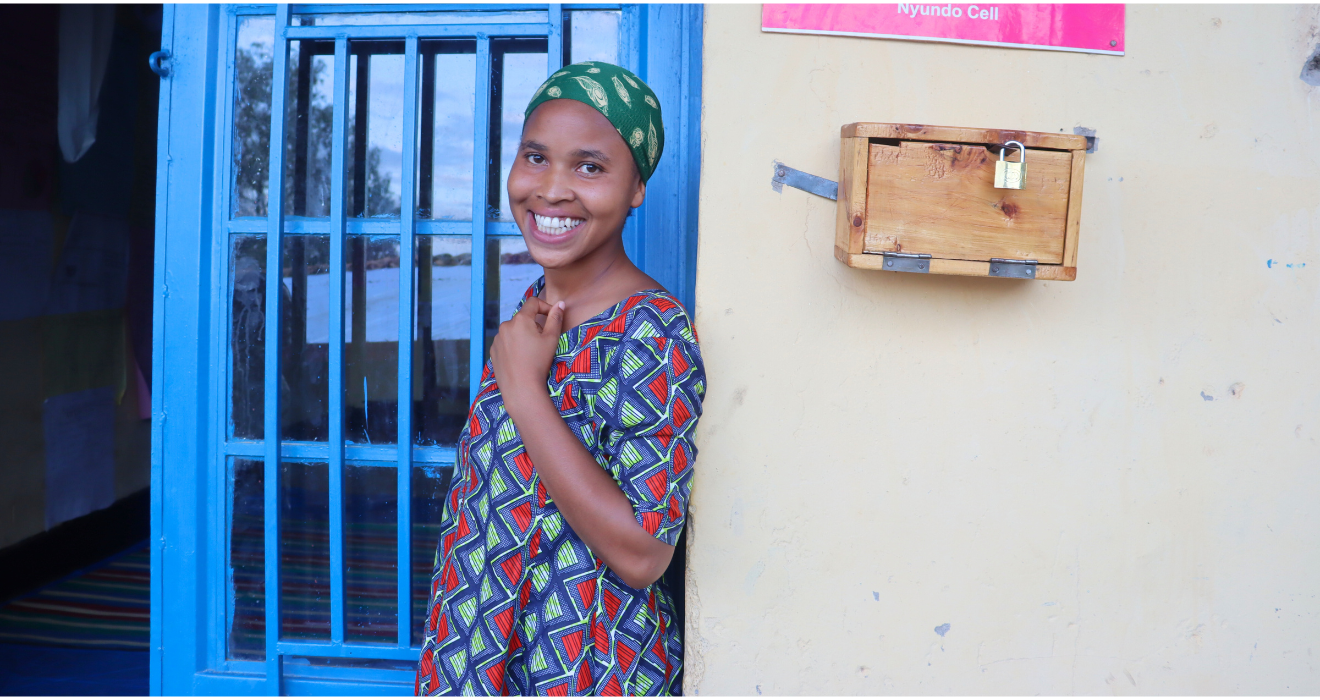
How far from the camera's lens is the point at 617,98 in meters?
1.12

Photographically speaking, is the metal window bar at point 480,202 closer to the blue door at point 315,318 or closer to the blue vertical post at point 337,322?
the blue door at point 315,318

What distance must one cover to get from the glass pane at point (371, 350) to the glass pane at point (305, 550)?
0.15 m

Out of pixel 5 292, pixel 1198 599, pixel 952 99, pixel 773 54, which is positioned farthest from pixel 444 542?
pixel 5 292

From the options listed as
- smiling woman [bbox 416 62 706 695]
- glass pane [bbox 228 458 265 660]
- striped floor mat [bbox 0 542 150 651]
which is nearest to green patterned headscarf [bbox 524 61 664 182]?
smiling woman [bbox 416 62 706 695]

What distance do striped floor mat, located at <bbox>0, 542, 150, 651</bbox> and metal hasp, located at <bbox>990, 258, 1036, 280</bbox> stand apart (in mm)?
3074

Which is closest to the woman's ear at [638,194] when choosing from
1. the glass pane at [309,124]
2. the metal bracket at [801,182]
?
the metal bracket at [801,182]

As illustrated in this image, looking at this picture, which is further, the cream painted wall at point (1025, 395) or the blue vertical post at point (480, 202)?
the blue vertical post at point (480, 202)

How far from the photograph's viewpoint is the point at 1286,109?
132cm

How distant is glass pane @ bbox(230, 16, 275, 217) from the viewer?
5.39 ft

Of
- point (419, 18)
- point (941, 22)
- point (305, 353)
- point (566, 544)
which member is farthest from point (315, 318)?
point (941, 22)

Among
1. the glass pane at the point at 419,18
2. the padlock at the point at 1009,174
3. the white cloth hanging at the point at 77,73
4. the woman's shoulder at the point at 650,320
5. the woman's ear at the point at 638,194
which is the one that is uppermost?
the white cloth hanging at the point at 77,73

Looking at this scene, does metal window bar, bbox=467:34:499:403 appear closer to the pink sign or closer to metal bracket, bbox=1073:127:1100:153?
the pink sign

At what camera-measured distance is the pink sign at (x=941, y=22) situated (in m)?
1.32

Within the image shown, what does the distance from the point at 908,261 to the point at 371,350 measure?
115 cm
